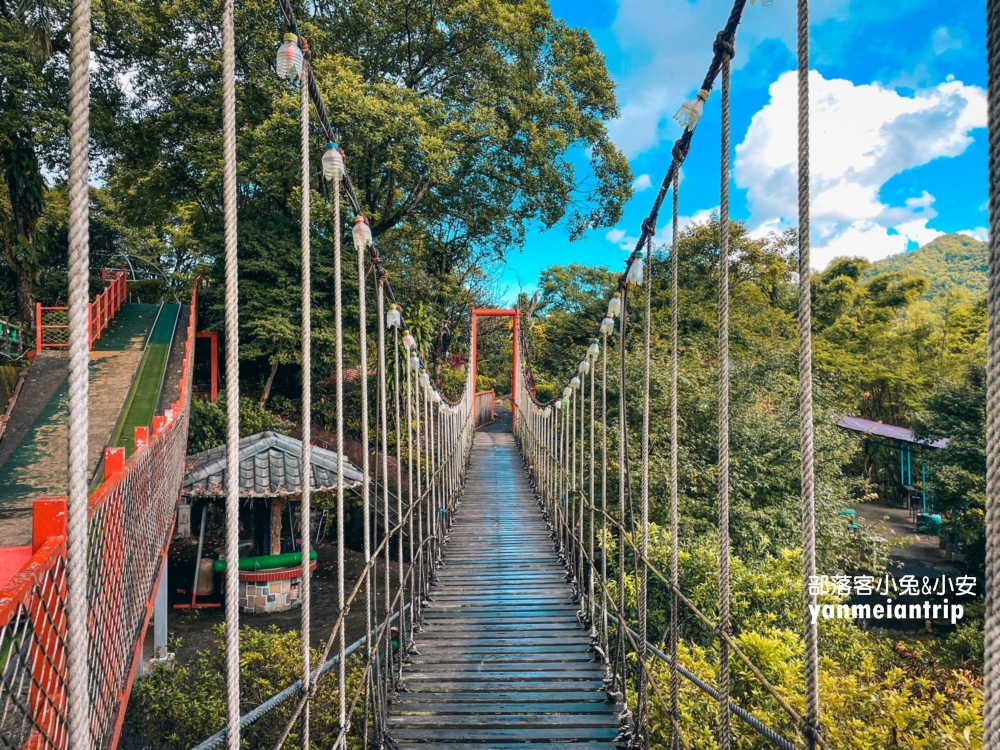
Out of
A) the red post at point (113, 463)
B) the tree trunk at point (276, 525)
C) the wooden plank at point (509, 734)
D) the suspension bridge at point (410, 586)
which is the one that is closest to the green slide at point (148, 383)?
the suspension bridge at point (410, 586)

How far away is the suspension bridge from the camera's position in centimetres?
69

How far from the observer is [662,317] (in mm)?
11578

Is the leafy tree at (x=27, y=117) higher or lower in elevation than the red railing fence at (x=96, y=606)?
higher

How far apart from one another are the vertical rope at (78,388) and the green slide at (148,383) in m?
5.49

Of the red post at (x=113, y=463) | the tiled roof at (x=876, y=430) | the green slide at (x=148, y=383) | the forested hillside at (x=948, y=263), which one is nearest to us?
the red post at (x=113, y=463)

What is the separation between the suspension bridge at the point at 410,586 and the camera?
27.2 inches

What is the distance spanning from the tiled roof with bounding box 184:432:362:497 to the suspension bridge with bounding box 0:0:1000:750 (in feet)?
1.45

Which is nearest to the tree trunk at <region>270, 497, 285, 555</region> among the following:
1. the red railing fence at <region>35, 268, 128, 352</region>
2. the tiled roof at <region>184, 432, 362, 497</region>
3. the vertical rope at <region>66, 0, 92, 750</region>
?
the tiled roof at <region>184, 432, 362, 497</region>

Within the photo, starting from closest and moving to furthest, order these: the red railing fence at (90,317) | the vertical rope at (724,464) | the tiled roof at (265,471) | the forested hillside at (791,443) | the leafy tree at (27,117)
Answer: the vertical rope at (724,464) → the forested hillside at (791,443) → the tiled roof at (265,471) → the leafy tree at (27,117) → the red railing fence at (90,317)

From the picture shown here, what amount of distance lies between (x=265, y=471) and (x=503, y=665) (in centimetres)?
313

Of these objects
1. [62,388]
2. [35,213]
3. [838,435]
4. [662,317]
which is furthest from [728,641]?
[662,317]

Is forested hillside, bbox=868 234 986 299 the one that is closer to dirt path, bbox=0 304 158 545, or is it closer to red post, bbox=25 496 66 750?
dirt path, bbox=0 304 158 545

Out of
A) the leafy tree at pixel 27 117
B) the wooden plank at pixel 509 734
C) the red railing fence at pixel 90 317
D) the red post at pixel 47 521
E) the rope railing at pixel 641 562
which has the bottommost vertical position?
the wooden plank at pixel 509 734

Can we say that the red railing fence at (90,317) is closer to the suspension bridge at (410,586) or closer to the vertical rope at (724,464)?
the suspension bridge at (410,586)
